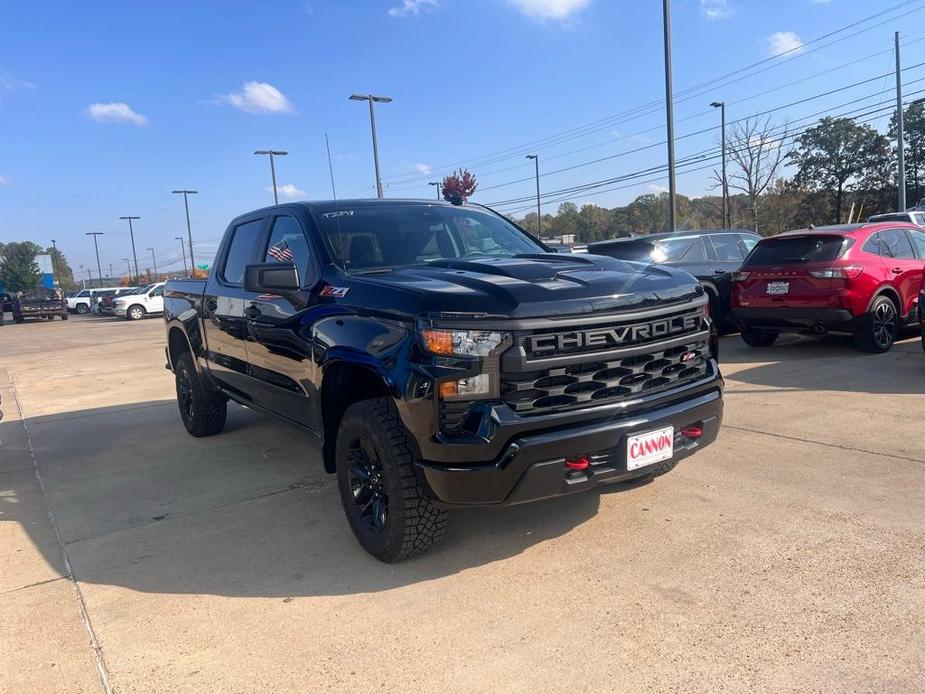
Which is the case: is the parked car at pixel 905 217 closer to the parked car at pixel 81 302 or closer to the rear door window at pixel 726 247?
the rear door window at pixel 726 247

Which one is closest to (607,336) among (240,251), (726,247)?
(240,251)

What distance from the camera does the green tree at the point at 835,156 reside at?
51.1 metres

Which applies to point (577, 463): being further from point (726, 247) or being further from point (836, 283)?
point (726, 247)

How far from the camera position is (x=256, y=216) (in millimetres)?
5090

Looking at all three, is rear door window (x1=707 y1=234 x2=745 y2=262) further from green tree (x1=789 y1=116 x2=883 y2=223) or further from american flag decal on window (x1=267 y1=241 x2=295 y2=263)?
green tree (x1=789 y1=116 x2=883 y2=223)

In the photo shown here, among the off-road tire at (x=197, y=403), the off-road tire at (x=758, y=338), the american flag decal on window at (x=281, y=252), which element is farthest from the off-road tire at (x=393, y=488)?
the off-road tire at (x=758, y=338)

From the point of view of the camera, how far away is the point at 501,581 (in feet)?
10.5

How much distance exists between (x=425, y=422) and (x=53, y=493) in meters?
3.57

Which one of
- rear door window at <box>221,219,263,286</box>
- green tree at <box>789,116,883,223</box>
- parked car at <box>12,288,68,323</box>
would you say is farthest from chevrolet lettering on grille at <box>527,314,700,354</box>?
green tree at <box>789,116,883,223</box>

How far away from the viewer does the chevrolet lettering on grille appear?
3.00 m

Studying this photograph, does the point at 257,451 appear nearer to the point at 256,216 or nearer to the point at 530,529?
the point at 256,216

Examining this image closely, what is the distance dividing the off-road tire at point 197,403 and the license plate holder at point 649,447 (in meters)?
4.17

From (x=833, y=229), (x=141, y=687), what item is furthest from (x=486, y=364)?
(x=833, y=229)

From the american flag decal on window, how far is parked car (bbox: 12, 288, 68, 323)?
35.1 m
